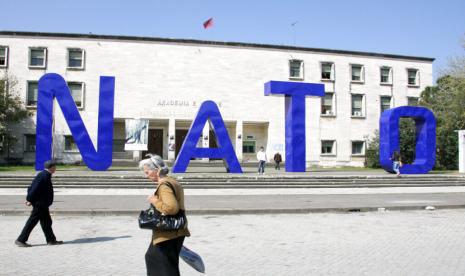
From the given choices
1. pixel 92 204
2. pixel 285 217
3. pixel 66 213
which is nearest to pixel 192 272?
pixel 285 217

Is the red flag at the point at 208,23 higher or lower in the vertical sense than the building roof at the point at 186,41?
higher

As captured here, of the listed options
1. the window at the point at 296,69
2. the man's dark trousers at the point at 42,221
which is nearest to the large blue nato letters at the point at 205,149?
the man's dark trousers at the point at 42,221

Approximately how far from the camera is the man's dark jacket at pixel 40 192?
814 cm

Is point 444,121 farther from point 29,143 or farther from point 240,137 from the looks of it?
point 29,143

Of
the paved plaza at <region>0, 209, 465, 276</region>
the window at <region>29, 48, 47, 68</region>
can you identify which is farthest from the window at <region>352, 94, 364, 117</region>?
the paved plaza at <region>0, 209, 465, 276</region>

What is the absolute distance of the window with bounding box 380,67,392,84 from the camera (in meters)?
43.9

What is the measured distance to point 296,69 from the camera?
41344 mm

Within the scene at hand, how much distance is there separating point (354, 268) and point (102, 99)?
67.0ft

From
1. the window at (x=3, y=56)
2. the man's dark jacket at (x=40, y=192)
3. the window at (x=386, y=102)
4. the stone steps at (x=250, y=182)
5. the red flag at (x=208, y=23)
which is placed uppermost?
the red flag at (x=208, y=23)

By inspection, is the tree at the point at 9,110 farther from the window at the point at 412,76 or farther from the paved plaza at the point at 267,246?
the window at the point at 412,76

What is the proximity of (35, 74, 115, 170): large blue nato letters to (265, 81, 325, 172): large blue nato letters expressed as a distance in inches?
370

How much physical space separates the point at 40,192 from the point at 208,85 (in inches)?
1223

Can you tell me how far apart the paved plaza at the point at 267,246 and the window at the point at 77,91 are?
26921 millimetres

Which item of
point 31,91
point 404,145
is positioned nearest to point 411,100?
point 404,145
